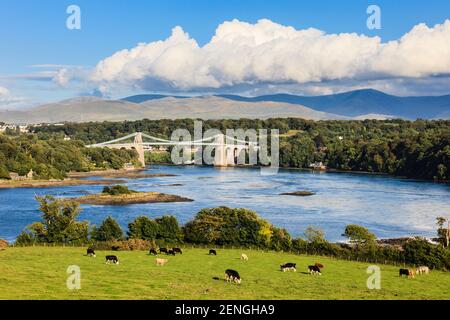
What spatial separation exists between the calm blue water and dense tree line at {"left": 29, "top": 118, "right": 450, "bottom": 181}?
12.4 meters

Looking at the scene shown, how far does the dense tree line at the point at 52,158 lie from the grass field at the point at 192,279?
160 ft

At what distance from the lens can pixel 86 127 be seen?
139 m

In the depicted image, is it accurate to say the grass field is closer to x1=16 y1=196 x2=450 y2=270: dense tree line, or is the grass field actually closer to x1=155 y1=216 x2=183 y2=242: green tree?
x1=16 y1=196 x2=450 y2=270: dense tree line

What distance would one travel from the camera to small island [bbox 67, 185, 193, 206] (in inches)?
1870

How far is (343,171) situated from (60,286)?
79593mm

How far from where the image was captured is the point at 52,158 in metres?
76.5

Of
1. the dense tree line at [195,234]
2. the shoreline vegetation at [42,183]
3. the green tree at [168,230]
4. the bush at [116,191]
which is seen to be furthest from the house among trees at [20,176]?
the green tree at [168,230]

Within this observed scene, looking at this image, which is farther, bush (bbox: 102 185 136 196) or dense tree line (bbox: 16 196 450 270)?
bush (bbox: 102 185 136 196)

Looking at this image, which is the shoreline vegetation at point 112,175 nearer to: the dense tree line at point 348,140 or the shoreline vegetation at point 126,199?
the shoreline vegetation at point 126,199

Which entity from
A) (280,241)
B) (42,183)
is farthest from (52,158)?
(280,241)

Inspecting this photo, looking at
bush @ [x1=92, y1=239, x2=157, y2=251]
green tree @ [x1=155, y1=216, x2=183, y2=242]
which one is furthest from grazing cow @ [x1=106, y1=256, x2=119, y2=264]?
green tree @ [x1=155, y1=216, x2=183, y2=242]

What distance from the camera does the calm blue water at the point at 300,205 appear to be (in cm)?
3466

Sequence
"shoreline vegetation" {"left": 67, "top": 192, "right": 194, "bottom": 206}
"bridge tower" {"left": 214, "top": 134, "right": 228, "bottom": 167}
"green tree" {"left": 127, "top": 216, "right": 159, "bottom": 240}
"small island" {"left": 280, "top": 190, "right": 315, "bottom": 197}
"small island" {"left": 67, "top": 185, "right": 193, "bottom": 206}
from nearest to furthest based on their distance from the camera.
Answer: "green tree" {"left": 127, "top": 216, "right": 159, "bottom": 240} → "shoreline vegetation" {"left": 67, "top": 192, "right": 194, "bottom": 206} → "small island" {"left": 67, "top": 185, "right": 193, "bottom": 206} → "small island" {"left": 280, "top": 190, "right": 315, "bottom": 197} → "bridge tower" {"left": 214, "top": 134, "right": 228, "bottom": 167}

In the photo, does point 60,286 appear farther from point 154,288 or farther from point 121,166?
point 121,166
